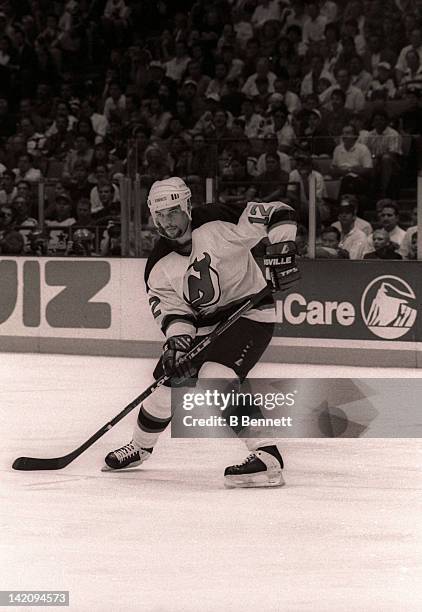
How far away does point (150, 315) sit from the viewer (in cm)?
993

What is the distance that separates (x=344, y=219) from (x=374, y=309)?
682 mm

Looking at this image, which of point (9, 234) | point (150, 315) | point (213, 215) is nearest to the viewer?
point (213, 215)

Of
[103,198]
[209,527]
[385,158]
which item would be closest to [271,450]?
[209,527]

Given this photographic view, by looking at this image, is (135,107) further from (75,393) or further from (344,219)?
(75,393)

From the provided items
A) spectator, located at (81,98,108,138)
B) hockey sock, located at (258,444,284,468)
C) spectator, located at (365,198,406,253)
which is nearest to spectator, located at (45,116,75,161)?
spectator, located at (81,98,108,138)

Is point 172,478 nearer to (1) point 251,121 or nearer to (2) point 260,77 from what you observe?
(1) point 251,121

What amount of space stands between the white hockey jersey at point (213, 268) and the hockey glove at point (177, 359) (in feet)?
0.17

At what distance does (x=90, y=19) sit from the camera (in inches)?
558

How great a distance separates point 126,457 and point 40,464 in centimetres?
36

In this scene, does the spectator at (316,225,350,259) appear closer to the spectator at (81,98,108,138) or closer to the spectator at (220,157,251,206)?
the spectator at (220,157,251,206)

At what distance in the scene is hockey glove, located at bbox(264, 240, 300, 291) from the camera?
4969 millimetres

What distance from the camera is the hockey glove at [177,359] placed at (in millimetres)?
5031

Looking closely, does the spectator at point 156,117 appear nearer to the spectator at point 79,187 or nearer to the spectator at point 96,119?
the spectator at point 96,119

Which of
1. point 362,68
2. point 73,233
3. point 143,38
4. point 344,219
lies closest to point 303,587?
point 344,219
